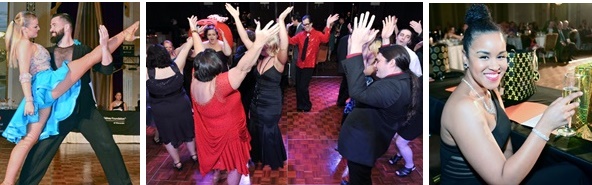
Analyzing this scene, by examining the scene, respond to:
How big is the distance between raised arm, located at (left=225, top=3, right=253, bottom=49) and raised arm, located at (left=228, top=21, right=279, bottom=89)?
4cm

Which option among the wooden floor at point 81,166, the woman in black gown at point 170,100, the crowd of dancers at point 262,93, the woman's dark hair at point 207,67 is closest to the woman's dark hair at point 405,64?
the crowd of dancers at point 262,93

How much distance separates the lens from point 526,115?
298 cm

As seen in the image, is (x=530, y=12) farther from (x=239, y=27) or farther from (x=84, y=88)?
(x=84, y=88)

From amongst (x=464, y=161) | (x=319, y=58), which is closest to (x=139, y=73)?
(x=319, y=58)

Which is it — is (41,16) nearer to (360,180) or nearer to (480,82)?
(360,180)

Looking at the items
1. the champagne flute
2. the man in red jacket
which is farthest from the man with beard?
the champagne flute

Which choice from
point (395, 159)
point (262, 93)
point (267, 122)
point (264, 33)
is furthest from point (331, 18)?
point (395, 159)

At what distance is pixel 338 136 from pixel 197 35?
1.15 metres

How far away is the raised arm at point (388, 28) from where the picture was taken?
350cm

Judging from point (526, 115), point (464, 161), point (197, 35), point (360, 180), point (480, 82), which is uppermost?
point (197, 35)

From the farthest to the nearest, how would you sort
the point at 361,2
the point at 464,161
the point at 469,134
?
the point at 361,2 → the point at 464,161 → the point at 469,134

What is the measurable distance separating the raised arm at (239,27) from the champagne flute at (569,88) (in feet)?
6.19

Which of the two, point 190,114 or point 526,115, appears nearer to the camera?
point 526,115

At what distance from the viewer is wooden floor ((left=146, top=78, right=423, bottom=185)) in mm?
3570
